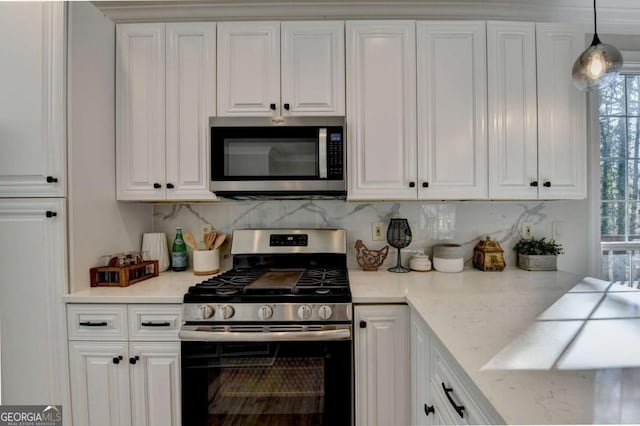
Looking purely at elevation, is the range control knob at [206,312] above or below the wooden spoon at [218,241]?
below

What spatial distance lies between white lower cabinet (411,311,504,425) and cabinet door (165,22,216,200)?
4.67 ft

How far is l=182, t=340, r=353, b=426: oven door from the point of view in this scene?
1.41m

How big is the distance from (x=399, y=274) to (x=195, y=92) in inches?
66.9

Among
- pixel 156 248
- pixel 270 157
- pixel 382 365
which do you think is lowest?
pixel 382 365

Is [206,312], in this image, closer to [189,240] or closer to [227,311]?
[227,311]

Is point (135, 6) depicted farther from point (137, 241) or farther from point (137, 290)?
point (137, 290)

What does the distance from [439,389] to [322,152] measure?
125 centimetres

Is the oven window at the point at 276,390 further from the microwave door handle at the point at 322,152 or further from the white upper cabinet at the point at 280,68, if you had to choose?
the white upper cabinet at the point at 280,68

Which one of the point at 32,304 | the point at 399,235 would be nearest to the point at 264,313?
the point at 399,235

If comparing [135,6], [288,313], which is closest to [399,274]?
[288,313]

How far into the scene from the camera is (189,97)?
1.85 m

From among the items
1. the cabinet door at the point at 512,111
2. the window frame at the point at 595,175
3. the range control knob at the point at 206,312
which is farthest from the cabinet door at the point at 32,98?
the window frame at the point at 595,175

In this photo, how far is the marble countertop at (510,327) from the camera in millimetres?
611

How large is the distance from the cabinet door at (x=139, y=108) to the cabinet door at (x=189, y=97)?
0.17 ft
